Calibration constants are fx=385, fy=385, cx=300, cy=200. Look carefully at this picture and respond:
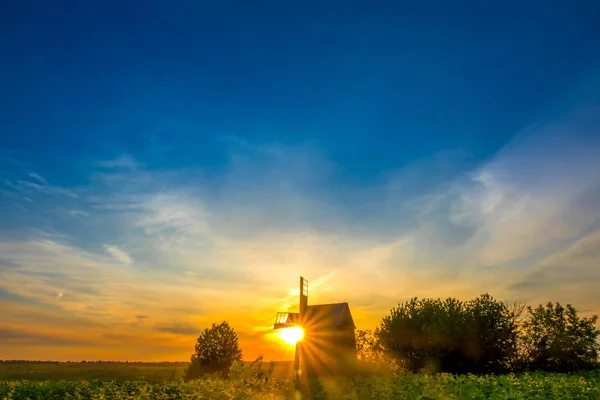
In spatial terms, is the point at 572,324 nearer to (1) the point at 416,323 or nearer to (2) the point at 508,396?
(1) the point at 416,323

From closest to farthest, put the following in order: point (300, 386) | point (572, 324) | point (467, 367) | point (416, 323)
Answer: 1. point (300, 386)
2. point (467, 367)
3. point (572, 324)
4. point (416, 323)

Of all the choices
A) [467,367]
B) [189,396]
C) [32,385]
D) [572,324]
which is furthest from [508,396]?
[572,324]

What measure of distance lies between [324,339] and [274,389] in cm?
3495

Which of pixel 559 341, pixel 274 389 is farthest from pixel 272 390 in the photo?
pixel 559 341

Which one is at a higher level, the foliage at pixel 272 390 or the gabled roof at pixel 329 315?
the gabled roof at pixel 329 315

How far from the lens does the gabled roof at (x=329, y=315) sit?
51625mm

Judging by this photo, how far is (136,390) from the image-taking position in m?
16.5

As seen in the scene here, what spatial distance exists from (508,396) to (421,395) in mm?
3862

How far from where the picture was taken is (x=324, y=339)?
50.9 metres

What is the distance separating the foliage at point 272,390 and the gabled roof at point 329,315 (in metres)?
29.2

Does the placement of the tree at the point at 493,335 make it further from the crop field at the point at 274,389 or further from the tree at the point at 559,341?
the crop field at the point at 274,389

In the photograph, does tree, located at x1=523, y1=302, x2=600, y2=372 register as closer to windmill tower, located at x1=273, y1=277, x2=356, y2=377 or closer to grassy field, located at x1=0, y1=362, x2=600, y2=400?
windmill tower, located at x1=273, y1=277, x2=356, y2=377

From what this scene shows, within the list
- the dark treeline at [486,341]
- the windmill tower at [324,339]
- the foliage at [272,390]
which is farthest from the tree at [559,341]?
the foliage at [272,390]

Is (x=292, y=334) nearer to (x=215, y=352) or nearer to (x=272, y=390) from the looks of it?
(x=215, y=352)
